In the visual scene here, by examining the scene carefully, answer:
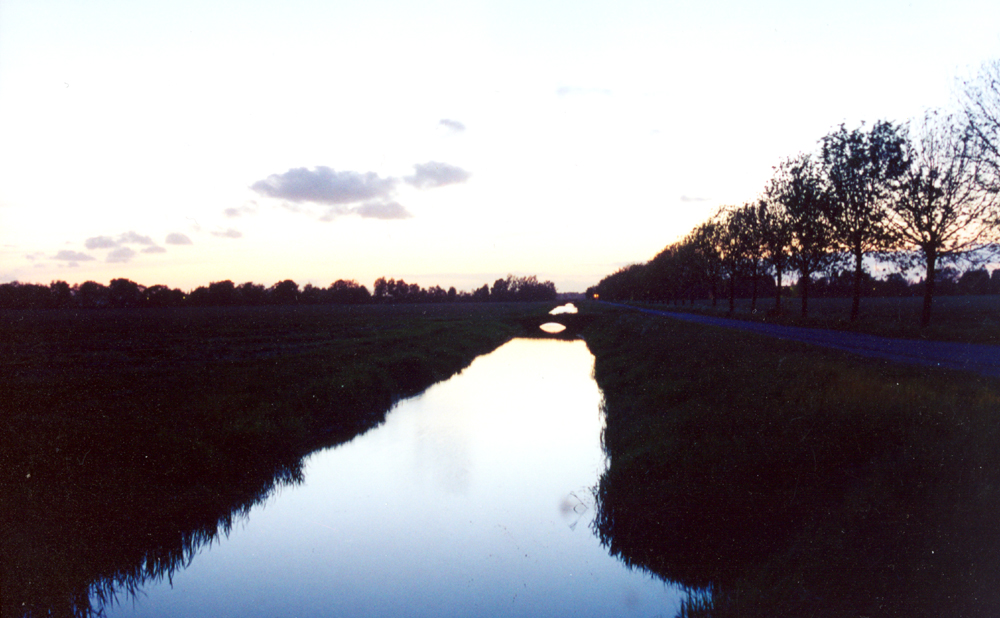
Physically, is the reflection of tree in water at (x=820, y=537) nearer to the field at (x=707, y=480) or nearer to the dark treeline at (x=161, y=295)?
the field at (x=707, y=480)

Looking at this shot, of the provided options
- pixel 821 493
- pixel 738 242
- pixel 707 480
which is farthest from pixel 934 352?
pixel 738 242

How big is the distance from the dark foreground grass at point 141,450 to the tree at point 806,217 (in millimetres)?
28885

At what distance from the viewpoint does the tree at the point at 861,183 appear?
1164 inches

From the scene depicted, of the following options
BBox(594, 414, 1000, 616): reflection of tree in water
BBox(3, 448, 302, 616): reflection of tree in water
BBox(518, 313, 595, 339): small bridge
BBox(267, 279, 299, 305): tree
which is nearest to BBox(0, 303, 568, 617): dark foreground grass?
BBox(3, 448, 302, 616): reflection of tree in water

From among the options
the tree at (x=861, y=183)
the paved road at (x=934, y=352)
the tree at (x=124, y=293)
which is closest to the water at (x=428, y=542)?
the paved road at (x=934, y=352)

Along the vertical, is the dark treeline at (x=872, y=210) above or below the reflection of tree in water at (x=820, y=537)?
above

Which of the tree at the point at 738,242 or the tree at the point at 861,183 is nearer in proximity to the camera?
the tree at the point at 861,183

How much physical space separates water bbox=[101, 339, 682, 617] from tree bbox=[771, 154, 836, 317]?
26308 millimetres

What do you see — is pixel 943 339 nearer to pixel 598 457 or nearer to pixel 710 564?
pixel 598 457

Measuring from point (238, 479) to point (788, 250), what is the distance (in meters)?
43.3

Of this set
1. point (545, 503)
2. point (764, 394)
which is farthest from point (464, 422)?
point (764, 394)

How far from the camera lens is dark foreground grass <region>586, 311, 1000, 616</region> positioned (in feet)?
20.8

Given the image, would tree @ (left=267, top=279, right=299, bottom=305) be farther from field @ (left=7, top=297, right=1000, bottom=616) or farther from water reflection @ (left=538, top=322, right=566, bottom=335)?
field @ (left=7, top=297, right=1000, bottom=616)

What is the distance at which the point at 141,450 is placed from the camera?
38.6 feet
